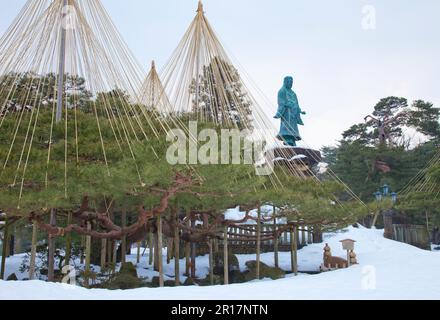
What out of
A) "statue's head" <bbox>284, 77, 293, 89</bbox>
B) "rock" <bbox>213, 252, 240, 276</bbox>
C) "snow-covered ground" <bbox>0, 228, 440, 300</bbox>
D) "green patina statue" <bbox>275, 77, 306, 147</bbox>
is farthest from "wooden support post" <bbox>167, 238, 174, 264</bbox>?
"snow-covered ground" <bbox>0, 228, 440, 300</bbox>

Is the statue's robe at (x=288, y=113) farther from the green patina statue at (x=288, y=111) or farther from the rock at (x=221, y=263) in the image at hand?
the rock at (x=221, y=263)

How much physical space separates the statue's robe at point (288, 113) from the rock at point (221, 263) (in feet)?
12.1

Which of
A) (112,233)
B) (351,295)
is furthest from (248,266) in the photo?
(351,295)

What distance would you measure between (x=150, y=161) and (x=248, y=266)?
5.69m

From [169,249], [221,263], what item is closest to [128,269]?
[221,263]

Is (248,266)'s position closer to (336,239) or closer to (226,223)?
(226,223)

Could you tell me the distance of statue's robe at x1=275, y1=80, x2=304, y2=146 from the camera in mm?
11375

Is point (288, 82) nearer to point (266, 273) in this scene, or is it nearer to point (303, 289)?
point (266, 273)

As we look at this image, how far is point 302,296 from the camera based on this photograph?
457 cm

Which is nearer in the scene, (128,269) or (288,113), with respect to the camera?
(128,269)

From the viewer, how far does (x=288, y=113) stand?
37.6ft

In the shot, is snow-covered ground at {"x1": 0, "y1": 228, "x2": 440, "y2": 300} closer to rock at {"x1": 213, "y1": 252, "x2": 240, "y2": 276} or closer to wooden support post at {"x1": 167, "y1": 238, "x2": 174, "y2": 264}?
rock at {"x1": 213, "y1": 252, "x2": 240, "y2": 276}

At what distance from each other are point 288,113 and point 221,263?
470cm

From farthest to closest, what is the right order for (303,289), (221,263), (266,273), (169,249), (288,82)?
(169,249)
(288,82)
(221,263)
(266,273)
(303,289)
